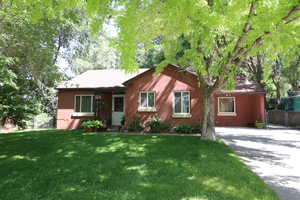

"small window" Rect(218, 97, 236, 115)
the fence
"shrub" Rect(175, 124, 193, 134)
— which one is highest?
"small window" Rect(218, 97, 236, 115)

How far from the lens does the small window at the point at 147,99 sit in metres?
13.8

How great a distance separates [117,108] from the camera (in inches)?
617

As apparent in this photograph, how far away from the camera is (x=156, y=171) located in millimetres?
5344

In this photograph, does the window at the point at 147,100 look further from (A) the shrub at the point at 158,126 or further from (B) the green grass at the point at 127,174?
(B) the green grass at the point at 127,174

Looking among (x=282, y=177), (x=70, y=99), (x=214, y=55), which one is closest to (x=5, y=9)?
(x=70, y=99)

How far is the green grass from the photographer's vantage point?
4.05 metres

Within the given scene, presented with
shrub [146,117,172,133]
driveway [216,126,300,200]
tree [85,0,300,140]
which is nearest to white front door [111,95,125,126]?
shrub [146,117,172,133]

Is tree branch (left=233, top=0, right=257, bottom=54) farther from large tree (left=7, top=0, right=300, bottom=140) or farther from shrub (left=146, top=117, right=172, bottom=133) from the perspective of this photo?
shrub (left=146, top=117, right=172, bottom=133)

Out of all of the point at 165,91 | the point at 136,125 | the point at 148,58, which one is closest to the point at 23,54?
the point at 136,125

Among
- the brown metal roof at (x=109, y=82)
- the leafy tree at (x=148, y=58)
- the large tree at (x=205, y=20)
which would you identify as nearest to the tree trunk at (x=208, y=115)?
the large tree at (x=205, y=20)

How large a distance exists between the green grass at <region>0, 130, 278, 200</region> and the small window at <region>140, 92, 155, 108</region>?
5.97 meters

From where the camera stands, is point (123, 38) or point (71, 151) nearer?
point (123, 38)

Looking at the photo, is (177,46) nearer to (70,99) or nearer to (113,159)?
(113,159)

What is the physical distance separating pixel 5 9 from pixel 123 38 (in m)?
5.89
